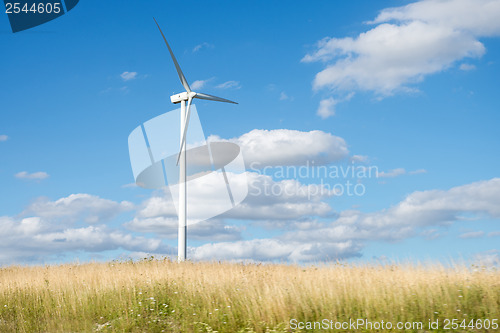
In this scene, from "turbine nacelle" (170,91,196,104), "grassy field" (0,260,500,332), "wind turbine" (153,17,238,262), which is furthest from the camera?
"turbine nacelle" (170,91,196,104)

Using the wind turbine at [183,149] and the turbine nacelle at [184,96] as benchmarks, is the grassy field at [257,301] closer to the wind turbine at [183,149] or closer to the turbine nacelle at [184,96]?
the wind turbine at [183,149]

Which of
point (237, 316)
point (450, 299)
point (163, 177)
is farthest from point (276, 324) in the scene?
point (163, 177)

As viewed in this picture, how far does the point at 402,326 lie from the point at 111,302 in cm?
1056

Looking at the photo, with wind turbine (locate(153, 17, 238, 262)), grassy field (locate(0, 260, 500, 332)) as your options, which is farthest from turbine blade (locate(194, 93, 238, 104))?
grassy field (locate(0, 260, 500, 332))

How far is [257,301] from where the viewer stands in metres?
15.0

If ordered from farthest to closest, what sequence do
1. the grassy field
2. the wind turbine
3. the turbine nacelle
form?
the turbine nacelle
the wind turbine
the grassy field

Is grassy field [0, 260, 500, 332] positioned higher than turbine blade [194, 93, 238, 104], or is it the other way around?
turbine blade [194, 93, 238, 104]

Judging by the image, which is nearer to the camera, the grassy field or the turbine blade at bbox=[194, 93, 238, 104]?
the grassy field

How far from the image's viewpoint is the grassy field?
1291 centimetres

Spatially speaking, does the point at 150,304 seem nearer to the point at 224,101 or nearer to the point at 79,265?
the point at 79,265

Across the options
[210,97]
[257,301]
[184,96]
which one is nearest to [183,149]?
[184,96]

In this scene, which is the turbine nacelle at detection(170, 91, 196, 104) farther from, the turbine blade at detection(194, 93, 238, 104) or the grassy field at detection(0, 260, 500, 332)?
the grassy field at detection(0, 260, 500, 332)

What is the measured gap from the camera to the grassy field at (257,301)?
1291 cm

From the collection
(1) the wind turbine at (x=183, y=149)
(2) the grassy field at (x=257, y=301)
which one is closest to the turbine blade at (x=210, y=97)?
(1) the wind turbine at (x=183, y=149)
